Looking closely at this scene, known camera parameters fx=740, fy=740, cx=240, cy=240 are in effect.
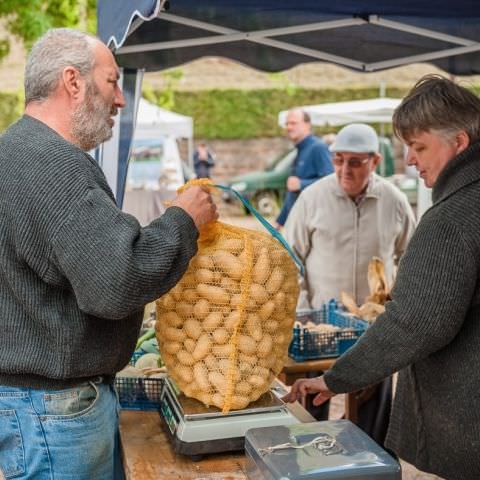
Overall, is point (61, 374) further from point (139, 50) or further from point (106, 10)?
point (139, 50)

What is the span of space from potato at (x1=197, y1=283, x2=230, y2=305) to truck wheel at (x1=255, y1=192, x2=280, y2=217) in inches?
516

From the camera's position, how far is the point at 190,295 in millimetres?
1863

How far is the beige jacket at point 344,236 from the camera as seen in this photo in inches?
156

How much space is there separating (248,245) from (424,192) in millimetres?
4826

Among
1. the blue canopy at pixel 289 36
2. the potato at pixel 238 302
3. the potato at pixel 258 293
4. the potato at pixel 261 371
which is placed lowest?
the potato at pixel 261 371

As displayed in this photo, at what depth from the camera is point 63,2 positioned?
24.9ft

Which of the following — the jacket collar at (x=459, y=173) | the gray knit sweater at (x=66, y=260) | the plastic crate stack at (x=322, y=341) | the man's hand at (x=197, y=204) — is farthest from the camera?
the plastic crate stack at (x=322, y=341)

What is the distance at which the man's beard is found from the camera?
177cm

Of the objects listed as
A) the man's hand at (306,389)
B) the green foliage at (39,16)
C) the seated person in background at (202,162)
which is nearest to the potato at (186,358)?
the man's hand at (306,389)

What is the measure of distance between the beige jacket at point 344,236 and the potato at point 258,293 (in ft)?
7.07

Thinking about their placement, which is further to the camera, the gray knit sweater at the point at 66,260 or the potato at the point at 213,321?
the potato at the point at 213,321

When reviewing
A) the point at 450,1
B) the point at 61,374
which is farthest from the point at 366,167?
the point at 61,374

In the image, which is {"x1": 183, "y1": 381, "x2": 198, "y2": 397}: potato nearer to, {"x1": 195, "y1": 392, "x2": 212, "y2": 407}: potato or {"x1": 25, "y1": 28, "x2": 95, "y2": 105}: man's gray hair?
{"x1": 195, "y1": 392, "x2": 212, "y2": 407}: potato

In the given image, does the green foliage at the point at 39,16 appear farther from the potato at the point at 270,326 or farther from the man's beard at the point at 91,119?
the potato at the point at 270,326
